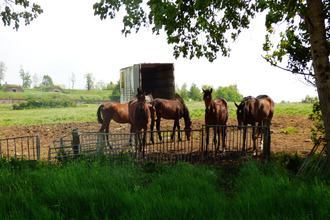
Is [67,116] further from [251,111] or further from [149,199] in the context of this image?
[149,199]

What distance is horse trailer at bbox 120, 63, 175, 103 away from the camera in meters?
14.2

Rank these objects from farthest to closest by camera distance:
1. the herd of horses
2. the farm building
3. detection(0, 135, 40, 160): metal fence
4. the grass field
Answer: the farm building, the grass field, the herd of horses, detection(0, 135, 40, 160): metal fence

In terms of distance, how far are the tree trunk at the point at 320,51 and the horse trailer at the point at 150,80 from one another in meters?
8.93

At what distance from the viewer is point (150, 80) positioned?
17016mm

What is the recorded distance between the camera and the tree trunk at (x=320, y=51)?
562 cm

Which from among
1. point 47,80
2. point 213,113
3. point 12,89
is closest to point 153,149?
point 213,113

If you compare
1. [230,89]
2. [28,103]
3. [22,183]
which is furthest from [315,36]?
[230,89]

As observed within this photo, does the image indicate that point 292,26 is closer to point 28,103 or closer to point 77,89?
point 28,103

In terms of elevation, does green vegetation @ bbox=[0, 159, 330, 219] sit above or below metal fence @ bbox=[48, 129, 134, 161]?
below

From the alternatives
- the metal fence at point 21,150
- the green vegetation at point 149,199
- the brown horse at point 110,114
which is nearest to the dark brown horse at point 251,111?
the green vegetation at point 149,199

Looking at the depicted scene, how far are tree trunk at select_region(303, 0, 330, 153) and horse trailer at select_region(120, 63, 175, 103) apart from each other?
29.3ft

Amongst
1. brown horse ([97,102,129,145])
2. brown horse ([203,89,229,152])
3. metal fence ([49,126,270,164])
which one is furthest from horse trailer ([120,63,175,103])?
brown horse ([203,89,229,152])

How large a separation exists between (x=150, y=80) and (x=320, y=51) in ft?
40.8

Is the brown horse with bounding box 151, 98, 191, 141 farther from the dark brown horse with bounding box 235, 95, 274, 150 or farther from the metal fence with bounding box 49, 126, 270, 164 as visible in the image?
the dark brown horse with bounding box 235, 95, 274, 150
